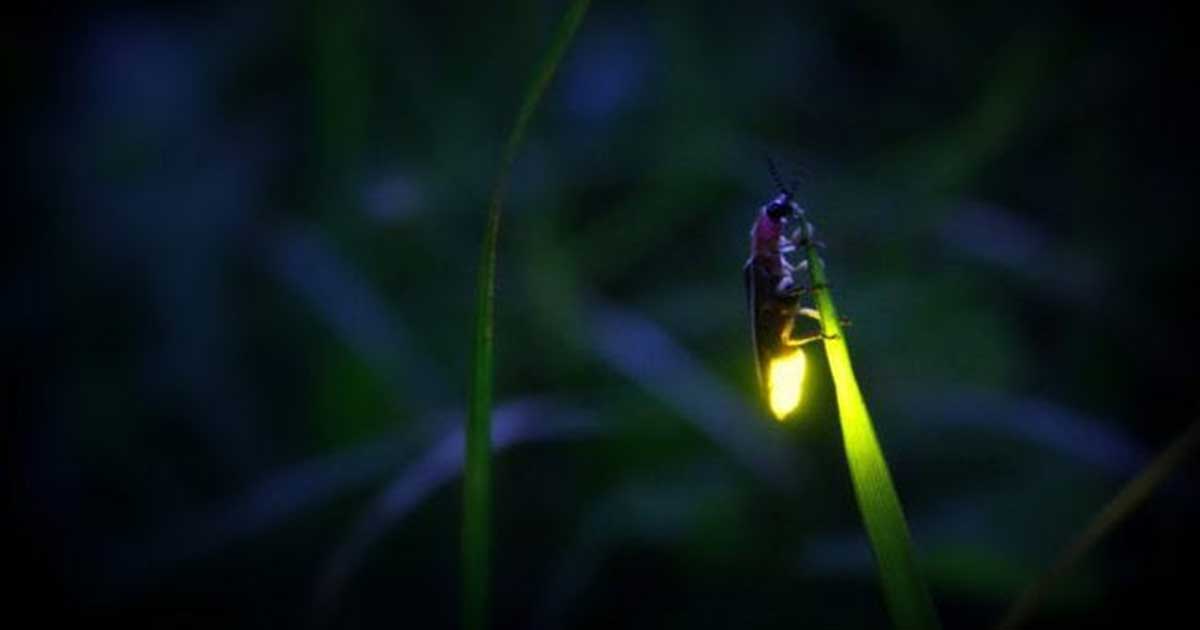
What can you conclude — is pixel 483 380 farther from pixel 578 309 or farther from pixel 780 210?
pixel 578 309

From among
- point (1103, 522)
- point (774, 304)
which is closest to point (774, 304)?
point (774, 304)

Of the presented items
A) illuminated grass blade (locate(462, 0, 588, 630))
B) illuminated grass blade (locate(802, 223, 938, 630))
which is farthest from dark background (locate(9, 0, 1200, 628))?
illuminated grass blade (locate(802, 223, 938, 630))

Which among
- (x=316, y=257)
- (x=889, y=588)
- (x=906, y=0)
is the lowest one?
(x=889, y=588)

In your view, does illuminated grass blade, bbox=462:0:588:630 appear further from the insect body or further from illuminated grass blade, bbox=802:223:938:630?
the insect body

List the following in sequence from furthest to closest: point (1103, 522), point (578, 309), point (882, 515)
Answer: point (578, 309)
point (1103, 522)
point (882, 515)

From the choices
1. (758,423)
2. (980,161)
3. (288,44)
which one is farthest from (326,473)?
(980,161)

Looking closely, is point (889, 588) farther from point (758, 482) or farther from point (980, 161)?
point (980, 161)
